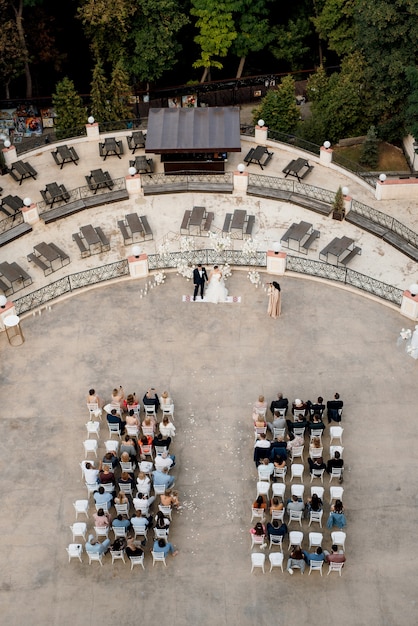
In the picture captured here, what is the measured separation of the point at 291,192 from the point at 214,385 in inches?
482

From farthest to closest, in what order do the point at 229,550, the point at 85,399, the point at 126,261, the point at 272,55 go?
the point at 272,55 < the point at 126,261 < the point at 85,399 < the point at 229,550

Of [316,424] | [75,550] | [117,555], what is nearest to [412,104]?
[316,424]

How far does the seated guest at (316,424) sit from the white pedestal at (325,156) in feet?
57.4

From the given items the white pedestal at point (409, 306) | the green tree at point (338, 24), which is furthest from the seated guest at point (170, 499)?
the green tree at point (338, 24)

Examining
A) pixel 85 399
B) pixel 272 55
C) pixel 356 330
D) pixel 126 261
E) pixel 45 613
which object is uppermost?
pixel 272 55

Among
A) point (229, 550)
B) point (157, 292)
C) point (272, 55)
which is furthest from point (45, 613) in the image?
point (272, 55)

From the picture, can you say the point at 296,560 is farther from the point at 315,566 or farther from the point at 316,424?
the point at 316,424

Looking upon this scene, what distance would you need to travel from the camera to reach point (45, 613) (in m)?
20.4

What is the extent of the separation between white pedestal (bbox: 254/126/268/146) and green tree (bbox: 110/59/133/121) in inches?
324

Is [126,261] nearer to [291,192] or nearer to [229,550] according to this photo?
[291,192]

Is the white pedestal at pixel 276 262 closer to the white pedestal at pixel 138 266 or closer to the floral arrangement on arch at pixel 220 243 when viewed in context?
the floral arrangement on arch at pixel 220 243

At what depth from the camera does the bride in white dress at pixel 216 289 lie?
2819 cm

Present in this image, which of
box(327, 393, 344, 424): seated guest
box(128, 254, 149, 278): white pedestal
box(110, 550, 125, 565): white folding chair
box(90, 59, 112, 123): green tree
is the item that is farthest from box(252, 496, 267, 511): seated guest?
box(90, 59, 112, 123): green tree

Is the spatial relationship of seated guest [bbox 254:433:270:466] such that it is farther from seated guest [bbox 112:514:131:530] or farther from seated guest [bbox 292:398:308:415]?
seated guest [bbox 112:514:131:530]
